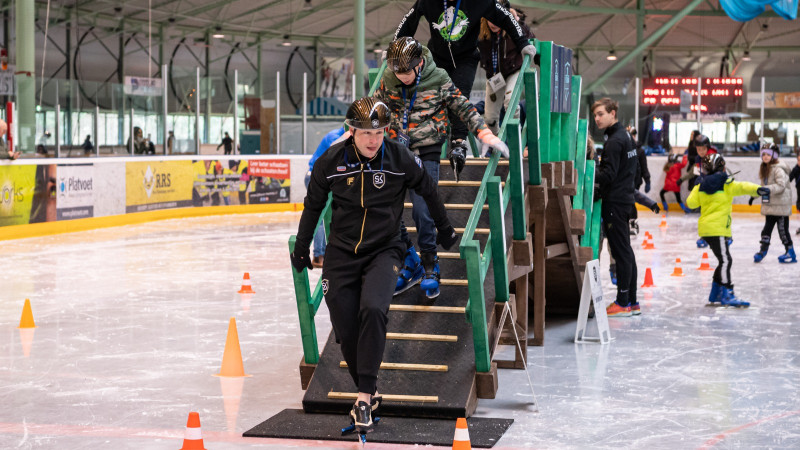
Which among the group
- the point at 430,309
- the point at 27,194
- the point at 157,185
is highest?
the point at 157,185

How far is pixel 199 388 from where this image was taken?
599cm

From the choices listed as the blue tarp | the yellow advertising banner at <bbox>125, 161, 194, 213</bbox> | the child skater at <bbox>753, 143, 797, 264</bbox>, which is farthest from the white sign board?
the yellow advertising banner at <bbox>125, 161, 194, 213</bbox>

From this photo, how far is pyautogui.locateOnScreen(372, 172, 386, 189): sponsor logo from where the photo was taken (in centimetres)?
476

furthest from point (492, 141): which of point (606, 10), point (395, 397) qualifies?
point (606, 10)

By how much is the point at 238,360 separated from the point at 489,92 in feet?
9.25

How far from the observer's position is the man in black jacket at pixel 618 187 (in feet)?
28.0

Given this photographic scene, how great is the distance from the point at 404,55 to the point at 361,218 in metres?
1.13

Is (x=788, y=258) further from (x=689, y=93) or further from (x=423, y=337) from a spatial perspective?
(x=689, y=93)

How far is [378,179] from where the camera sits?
4762 millimetres

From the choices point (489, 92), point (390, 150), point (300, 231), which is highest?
point (489, 92)

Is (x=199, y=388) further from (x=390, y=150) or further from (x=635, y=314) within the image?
(x=635, y=314)

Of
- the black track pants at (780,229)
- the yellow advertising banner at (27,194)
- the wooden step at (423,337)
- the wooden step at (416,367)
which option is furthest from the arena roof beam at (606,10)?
the wooden step at (416,367)

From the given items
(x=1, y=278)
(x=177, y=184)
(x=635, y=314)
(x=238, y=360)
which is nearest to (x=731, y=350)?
(x=635, y=314)

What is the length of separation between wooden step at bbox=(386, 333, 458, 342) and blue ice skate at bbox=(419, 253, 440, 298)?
1.02 feet
